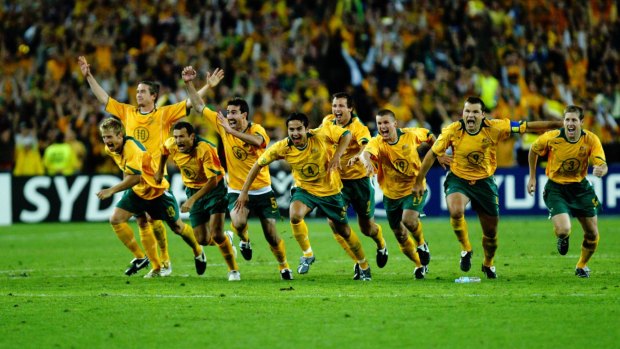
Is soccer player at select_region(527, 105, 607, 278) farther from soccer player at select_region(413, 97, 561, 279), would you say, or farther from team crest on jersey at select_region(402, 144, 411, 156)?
team crest on jersey at select_region(402, 144, 411, 156)

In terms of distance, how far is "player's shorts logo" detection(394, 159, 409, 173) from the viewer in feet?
42.7

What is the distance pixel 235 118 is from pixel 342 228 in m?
1.80

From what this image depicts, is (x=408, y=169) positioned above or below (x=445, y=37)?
below

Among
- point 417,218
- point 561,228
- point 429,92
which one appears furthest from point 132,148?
point 429,92


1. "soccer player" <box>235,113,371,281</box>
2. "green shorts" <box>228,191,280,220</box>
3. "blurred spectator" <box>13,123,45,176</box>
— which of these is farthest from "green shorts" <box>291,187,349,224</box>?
"blurred spectator" <box>13,123,45,176</box>

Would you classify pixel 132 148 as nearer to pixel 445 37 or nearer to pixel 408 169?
pixel 408 169

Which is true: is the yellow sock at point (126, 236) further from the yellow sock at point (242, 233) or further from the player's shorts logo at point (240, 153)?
the player's shorts logo at point (240, 153)

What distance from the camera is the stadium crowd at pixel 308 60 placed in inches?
949

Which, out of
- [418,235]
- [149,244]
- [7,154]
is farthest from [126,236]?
[7,154]

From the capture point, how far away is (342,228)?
12.9 metres

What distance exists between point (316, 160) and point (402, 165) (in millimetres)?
1042

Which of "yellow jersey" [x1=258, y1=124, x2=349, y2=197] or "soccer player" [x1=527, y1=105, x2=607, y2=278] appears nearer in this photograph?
"soccer player" [x1=527, y1=105, x2=607, y2=278]

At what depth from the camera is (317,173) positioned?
1284 centimetres

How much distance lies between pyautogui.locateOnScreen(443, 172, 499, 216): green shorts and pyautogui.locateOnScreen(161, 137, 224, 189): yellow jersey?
2795 millimetres
